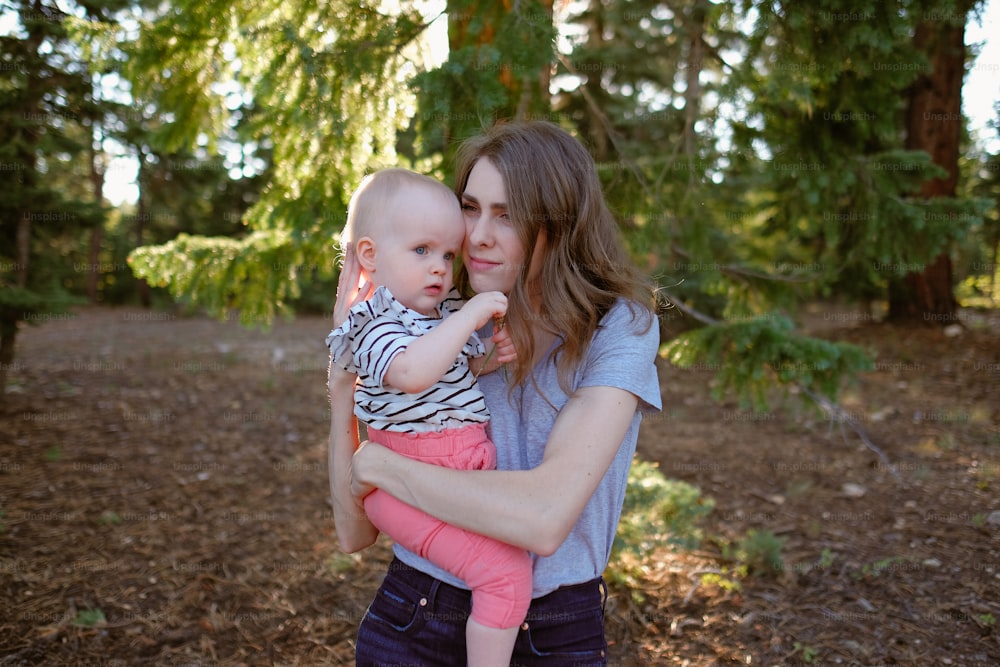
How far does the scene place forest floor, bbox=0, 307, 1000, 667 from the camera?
10.8 feet

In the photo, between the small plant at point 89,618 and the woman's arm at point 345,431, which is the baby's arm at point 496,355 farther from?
the small plant at point 89,618

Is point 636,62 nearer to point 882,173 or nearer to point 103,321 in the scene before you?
point 882,173

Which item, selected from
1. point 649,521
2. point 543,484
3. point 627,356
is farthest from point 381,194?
point 649,521

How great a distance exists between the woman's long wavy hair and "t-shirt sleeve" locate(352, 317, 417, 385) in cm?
31

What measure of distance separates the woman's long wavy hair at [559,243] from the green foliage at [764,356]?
65.1 inches

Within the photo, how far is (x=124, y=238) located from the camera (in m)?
19.9

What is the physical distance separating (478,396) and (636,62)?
40.3 feet

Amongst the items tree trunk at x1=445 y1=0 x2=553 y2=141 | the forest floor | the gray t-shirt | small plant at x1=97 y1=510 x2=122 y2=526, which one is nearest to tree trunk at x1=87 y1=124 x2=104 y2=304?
the forest floor

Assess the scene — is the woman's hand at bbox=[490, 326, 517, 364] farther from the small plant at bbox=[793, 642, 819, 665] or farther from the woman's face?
the small plant at bbox=[793, 642, 819, 665]

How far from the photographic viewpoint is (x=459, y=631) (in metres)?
1.82

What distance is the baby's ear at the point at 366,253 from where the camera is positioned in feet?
6.53

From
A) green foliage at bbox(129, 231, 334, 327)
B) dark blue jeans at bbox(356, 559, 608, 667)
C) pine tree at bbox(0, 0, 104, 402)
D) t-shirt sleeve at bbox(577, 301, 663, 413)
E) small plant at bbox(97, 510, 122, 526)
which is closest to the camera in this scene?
t-shirt sleeve at bbox(577, 301, 663, 413)

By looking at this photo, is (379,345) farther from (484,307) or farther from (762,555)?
(762,555)

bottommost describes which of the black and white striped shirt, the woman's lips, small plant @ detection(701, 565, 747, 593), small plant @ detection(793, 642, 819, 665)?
small plant @ detection(793, 642, 819, 665)
